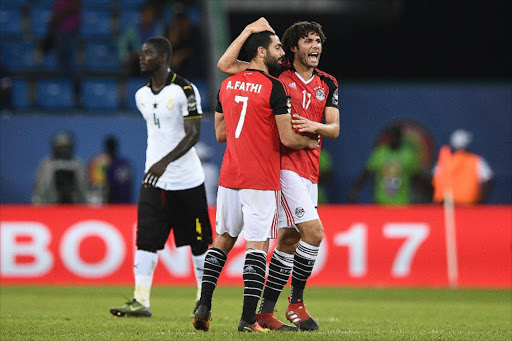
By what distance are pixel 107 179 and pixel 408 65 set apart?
8.90 m

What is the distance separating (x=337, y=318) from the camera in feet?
29.7

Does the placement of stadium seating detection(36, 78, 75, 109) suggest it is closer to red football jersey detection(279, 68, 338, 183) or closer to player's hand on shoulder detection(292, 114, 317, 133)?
red football jersey detection(279, 68, 338, 183)

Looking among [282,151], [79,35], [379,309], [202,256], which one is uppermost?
[79,35]

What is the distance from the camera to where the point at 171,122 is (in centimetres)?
900

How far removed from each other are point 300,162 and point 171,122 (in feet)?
5.71

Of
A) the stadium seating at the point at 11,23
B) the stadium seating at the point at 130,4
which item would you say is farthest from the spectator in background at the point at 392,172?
the stadium seating at the point at 11,23

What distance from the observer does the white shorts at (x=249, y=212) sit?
287 inches

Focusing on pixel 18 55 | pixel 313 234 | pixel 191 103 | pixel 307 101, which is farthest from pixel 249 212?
pixel 18 55

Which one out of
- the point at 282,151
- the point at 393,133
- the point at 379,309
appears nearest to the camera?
the point at 282,151

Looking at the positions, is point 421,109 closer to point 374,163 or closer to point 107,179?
point 374,163

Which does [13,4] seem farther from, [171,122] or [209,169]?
[171,122]

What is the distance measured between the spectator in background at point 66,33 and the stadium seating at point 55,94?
0.68 feet

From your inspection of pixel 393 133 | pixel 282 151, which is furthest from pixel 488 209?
pixel 282 151

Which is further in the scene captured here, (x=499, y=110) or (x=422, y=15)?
(x=422, y=15)
